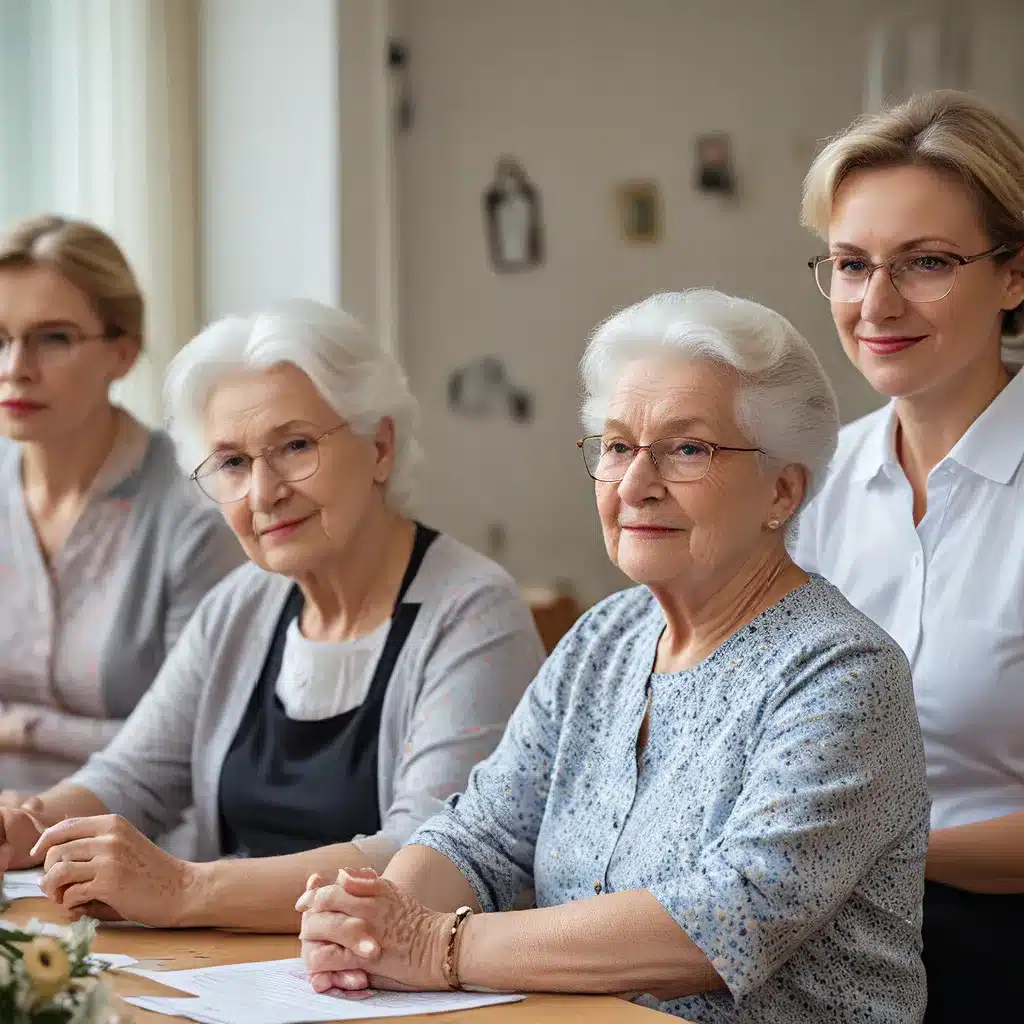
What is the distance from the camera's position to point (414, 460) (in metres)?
2.18

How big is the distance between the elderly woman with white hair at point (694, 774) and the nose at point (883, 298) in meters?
0.32

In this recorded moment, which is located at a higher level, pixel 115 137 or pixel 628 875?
pixel 115 137

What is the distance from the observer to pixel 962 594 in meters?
1.90

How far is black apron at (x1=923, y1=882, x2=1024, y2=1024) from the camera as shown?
1.76m

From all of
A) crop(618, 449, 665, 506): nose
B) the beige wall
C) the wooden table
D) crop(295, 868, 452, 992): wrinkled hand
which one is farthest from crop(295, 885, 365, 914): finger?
the beige wall

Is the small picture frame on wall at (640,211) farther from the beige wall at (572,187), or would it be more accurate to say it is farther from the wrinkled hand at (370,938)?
the wrinkled hand at (370,938)

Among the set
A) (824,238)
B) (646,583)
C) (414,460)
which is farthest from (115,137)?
→ (646,583)

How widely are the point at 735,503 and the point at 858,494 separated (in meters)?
0.58

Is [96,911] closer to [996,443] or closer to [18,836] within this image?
[18,836]

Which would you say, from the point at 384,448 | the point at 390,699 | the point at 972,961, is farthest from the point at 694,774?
the point at 384,448

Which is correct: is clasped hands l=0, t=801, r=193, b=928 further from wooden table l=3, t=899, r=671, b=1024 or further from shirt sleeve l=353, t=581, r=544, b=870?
shirt sleeve l=353, t=581, r=544, b=870

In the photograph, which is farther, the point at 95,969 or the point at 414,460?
the point at 414,460

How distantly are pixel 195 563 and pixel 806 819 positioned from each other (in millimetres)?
1433

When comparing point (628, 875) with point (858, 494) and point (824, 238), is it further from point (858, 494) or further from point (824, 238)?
point (824, 238)
